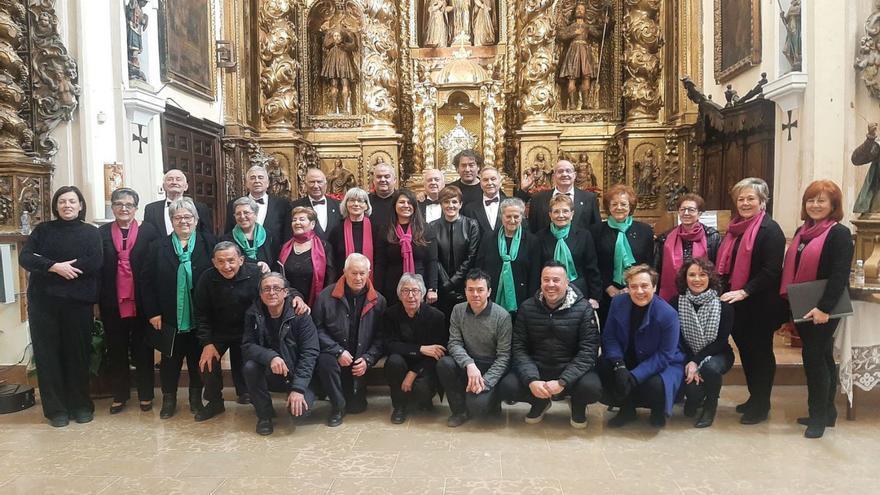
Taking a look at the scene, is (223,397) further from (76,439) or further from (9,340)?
(9,340)

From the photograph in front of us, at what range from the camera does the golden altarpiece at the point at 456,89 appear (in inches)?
390

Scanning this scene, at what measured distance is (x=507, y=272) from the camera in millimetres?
4379

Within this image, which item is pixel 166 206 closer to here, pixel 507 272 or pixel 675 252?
pixel 507 272

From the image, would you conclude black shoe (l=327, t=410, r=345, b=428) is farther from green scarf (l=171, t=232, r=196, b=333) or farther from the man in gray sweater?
green scarf (l=171, t=232, r=196, b=333)

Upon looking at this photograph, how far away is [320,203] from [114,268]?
1.52 metres

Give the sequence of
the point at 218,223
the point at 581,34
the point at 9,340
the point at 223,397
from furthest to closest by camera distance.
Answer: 1. the point at 581,34
2. the point at 218,223
3. the point at 9,340
4. the point at 223,397

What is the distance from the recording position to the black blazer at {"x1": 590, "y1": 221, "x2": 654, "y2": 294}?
14.5ft

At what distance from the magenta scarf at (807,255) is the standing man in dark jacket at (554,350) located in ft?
3.95

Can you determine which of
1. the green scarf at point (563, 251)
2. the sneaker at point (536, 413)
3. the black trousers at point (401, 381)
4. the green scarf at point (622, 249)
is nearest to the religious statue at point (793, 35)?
the green scarf at point (622, 249)

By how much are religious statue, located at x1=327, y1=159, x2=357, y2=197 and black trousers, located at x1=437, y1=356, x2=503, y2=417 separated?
6779 mm

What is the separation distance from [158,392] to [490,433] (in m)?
2.64

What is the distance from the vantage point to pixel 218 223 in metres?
9.41

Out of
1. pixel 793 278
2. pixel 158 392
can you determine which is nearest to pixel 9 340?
pixel 158 392

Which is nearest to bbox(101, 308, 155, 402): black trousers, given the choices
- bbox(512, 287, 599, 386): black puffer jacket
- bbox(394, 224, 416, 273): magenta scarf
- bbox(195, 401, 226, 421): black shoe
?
bbox(195, 401, 226, 421): black shoe
